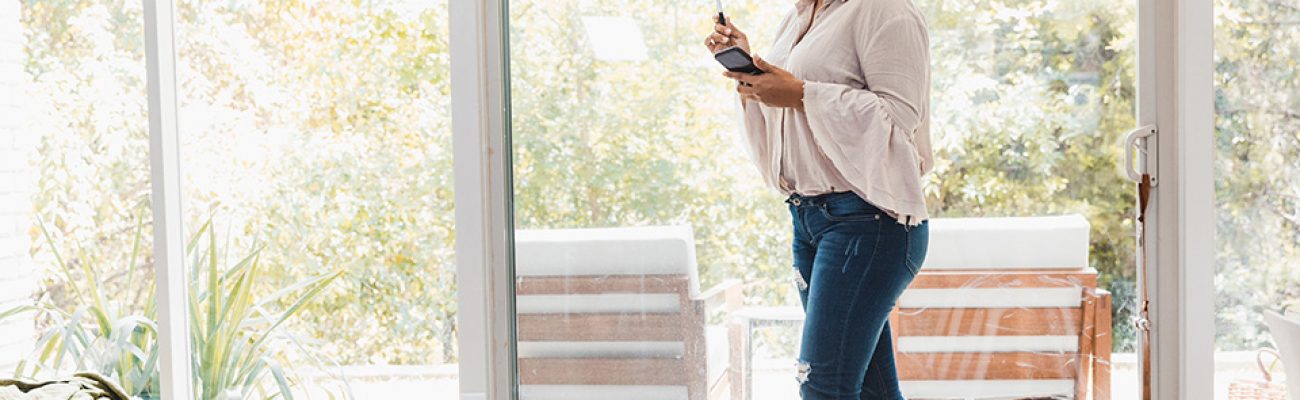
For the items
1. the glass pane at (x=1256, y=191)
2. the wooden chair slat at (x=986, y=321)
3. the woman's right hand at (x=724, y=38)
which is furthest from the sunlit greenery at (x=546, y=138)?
the woman's right hand at (x=724, y=38)

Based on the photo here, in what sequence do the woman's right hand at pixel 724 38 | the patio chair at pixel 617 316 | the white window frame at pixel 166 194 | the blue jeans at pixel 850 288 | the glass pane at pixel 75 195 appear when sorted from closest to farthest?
the blue jeans at pixel 850 288 < the woman's right hand at pixel 724 38 < the patio chair at pixel 617 316 < the white window frame at pixel 166 194 < the glass pane at pixel 75 195

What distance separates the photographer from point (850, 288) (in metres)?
1.72

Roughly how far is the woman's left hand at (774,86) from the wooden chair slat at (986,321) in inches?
25.7

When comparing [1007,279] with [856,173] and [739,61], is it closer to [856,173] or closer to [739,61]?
[856,173]

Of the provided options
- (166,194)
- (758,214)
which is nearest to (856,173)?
(758,214)

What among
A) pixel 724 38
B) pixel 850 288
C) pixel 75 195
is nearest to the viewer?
pixel 850 288

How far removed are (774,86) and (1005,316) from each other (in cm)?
81

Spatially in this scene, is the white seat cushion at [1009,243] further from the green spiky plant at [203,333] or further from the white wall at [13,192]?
the white wall at [13,192]

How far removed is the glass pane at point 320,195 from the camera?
240 cm

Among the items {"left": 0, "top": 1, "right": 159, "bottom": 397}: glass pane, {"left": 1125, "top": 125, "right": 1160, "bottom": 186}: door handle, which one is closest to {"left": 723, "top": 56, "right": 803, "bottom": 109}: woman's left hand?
{"left": 1125, "top": 125, "right": 1160, "bottom": 186}: door handle

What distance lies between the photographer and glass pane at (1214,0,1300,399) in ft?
6.94

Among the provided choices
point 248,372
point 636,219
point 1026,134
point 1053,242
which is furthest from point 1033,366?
point 248,372

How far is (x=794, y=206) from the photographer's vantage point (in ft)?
6.11

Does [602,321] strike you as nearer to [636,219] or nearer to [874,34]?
[636,219]
